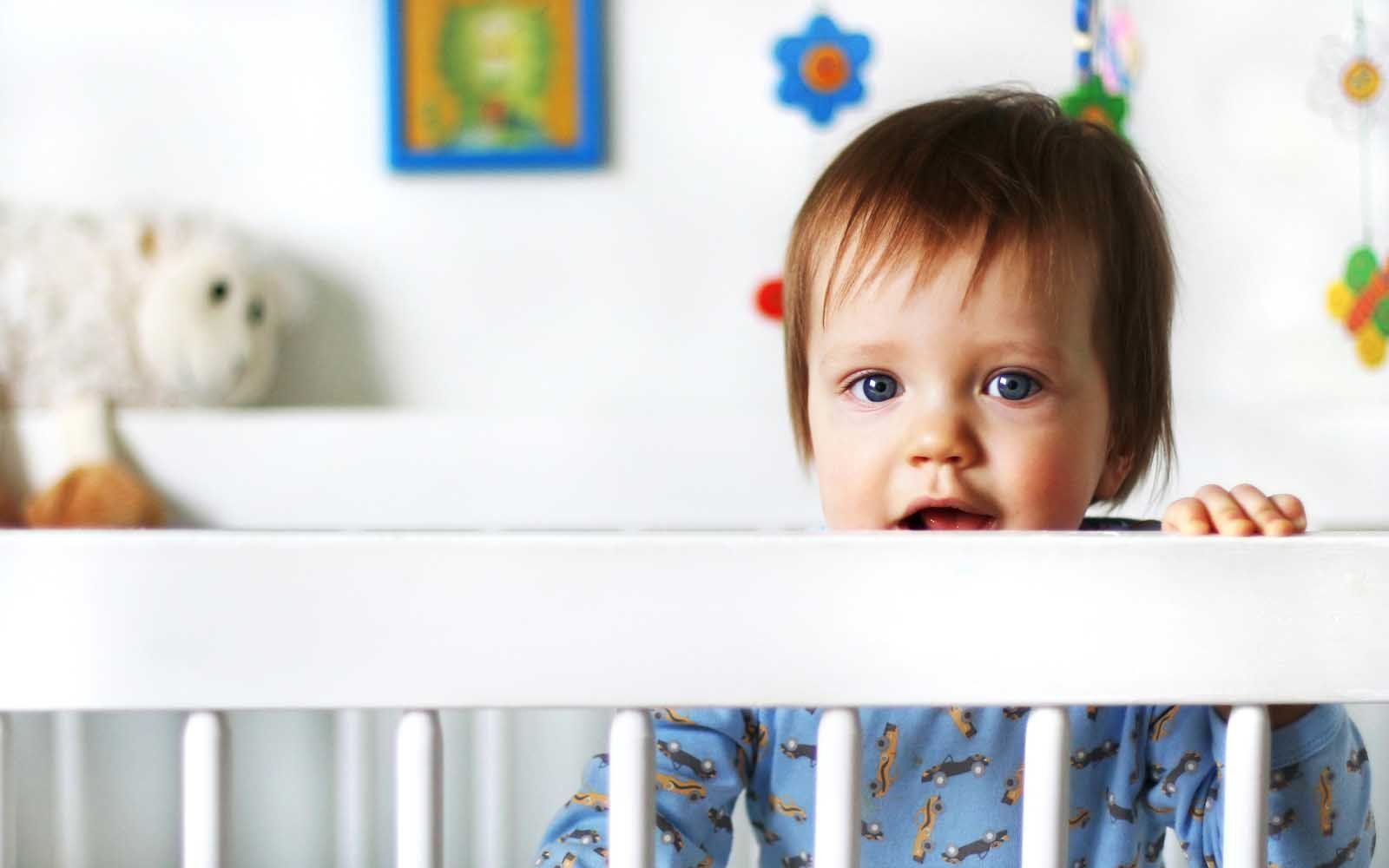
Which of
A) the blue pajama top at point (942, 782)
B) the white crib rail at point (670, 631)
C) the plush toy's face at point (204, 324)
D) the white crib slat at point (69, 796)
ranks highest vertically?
the plush toy's face at point (204, 324)

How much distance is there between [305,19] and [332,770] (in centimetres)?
79

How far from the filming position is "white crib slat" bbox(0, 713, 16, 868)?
393mm

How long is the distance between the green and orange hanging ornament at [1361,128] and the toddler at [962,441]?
827 mm

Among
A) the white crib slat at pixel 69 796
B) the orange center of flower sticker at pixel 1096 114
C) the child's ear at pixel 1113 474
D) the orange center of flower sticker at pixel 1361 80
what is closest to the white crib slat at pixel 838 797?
the child's ear at pixel 1113 474

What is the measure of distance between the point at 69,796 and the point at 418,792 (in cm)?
98

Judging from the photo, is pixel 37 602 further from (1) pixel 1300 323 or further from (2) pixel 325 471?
(1) pixel 1300 323

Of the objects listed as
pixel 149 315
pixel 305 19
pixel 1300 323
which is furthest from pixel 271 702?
pixel 1300 323

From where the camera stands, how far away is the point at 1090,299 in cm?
69

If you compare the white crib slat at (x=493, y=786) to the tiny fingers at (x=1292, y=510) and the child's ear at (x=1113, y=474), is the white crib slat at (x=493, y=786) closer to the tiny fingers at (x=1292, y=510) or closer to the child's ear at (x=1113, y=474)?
the child's ear at (x=1113, y=474)

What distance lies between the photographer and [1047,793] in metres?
A: 0.40

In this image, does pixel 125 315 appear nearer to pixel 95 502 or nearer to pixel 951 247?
pixel 95 502

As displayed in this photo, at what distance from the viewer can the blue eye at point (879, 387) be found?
673 mm

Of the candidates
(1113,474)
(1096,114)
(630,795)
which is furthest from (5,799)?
(1096,114)

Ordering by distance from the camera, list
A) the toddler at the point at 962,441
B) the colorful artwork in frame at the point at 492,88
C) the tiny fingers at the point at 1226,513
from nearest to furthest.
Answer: the tiny fingers at the point at 1226,513
the toddler at the point at 962,441
the colorful artwork in frame at the point at 492,88
